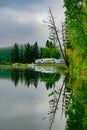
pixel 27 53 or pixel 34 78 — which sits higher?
pixel 34 78

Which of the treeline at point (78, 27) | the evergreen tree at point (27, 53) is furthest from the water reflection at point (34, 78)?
the evergreen tree at point (27, 53)

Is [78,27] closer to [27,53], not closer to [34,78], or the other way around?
[34,78]

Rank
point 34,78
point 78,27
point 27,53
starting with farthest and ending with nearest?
point 27,53 → point 34,78 → point 78,27

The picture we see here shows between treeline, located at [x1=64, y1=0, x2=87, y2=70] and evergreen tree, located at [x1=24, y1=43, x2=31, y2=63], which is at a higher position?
treeline, located at [x1=64, y1=0, x2=87, y2=70]

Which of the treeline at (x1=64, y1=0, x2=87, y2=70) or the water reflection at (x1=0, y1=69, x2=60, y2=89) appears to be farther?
the water reflection at (x1=0, y1=69, x2=60, y2=89)

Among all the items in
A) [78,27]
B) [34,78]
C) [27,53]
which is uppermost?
[78,27]

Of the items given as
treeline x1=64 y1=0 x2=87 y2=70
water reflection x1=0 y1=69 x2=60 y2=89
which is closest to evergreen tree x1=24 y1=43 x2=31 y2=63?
water reflection x1=0 y1=69 x2=60 y2=89

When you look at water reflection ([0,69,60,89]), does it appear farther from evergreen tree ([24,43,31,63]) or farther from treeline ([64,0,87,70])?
evergreen tree ([24,43,31,63])

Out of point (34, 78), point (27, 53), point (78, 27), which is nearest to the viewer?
point (78, 27)

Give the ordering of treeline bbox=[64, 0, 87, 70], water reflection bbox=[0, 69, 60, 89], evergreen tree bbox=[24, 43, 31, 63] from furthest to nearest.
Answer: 1. evergreen tree bbox=[24, 43, 31, 63]
2. water reflection bbox=[0, 69, 60, 89]
3. treeline bbox=[64, 0, 87, 70]

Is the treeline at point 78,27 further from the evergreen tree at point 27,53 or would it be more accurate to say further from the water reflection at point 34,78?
the evergreen tree at point 27,53

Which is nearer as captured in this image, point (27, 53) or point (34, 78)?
point (34, 78)

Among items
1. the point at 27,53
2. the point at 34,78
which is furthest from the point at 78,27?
the point at 27,53

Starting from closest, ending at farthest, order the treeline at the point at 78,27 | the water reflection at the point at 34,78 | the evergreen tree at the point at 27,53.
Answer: the treeline at the point at 78,27
the water reflection at the point at 34,78
the evergreen tree at the point at 27,53
